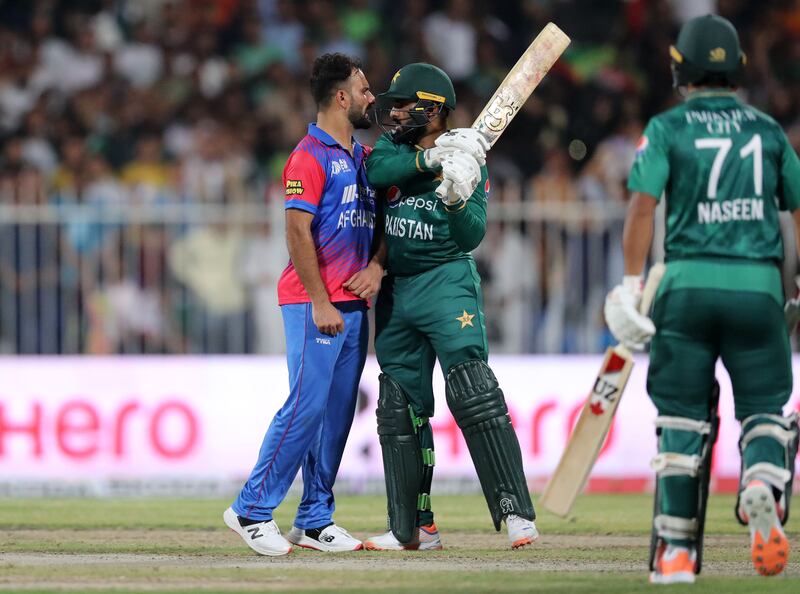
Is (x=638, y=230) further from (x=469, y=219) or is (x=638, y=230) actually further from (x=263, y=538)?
(x=263, y=538)

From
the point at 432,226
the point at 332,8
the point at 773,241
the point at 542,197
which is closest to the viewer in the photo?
the point at 773,241

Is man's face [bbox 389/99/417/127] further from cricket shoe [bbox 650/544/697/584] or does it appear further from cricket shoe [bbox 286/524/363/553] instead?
cricket shoe [bbox 650/544/697/584]

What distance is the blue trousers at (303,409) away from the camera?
7.22 m

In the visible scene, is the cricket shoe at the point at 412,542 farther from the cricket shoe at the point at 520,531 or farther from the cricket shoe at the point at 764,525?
the cricket shoe at the point at 764,525

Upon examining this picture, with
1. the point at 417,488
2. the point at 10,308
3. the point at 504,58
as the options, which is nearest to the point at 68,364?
the point at 10,308

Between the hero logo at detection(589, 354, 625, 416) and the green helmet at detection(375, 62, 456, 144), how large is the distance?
174cm

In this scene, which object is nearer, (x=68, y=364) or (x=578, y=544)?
(x=578, y=544)

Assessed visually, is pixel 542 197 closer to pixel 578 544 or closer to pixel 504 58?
pixel 504 58

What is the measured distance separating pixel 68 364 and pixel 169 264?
1.12 meters

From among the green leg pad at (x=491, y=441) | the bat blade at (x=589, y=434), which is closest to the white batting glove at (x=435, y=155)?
the green leg pad at (x=491, y=441)

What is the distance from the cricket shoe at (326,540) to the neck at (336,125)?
1.83 m

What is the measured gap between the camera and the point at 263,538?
7207 millimetres

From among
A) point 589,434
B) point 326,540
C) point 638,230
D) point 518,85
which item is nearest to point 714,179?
point 638,230

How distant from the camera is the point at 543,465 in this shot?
36.7ft
